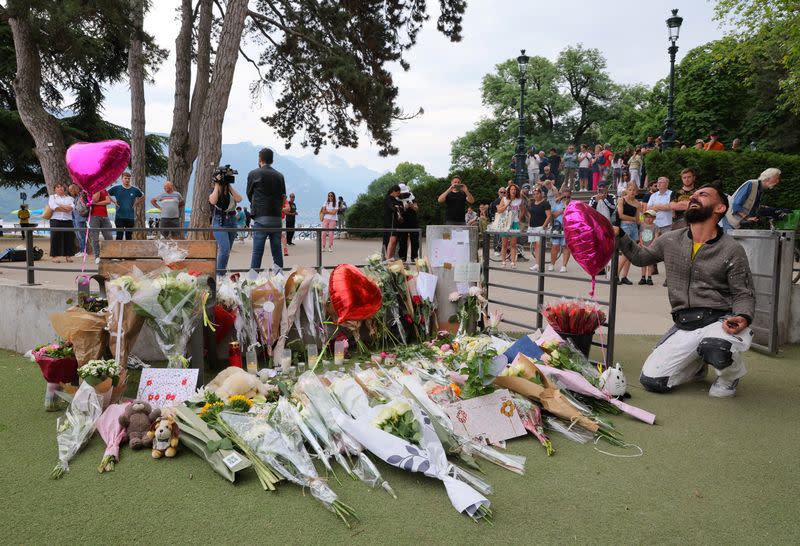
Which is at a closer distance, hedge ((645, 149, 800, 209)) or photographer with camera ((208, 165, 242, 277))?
photographer with camera ((208, 165, 242, 277))

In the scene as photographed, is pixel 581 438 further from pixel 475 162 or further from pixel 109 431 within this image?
pixel 475 162

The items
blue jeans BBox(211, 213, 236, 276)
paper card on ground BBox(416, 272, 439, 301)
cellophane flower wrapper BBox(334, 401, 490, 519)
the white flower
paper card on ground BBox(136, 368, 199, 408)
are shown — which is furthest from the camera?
blue jeans BBox(211, 213, 236, 276)

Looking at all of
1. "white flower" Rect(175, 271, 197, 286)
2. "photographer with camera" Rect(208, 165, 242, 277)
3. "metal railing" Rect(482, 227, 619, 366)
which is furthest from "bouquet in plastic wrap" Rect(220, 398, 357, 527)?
"photographer with camera" Rect(208, 165, 242, 277)

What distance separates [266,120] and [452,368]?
10774mm

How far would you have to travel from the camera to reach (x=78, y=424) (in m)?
3.19

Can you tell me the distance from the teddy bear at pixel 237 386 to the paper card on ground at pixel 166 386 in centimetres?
13

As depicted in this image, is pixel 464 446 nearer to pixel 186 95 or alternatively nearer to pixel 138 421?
pixel 138 421

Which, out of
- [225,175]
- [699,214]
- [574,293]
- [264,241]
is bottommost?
[574,293]

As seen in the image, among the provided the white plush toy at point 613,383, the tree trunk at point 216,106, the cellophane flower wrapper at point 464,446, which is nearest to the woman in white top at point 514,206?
the tree trunk at point 216,106

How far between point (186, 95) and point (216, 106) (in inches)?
71.4

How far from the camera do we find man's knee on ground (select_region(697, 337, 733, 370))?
396 cm

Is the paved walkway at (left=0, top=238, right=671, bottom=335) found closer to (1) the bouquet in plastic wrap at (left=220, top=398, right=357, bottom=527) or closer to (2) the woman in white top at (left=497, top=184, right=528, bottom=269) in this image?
(2) the woman in white top at (left=497, top=184, right=528, bottom=269)

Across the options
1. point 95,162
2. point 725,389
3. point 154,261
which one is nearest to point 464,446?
point 725,389

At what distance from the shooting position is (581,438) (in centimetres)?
332
